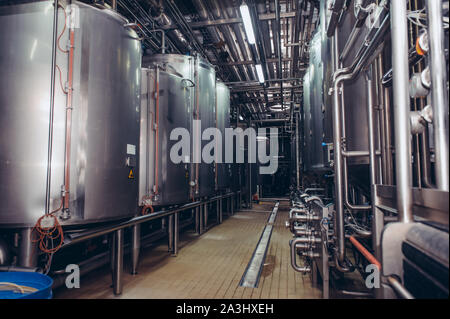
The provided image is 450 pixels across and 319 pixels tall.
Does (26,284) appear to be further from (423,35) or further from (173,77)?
(173,77)

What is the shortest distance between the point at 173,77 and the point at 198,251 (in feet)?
10.0

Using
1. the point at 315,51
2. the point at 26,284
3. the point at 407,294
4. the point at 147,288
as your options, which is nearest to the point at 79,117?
the point at 26,284

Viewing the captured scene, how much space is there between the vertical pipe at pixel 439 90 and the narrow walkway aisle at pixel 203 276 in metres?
2.59

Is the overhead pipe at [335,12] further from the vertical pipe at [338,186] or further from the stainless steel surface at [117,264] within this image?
the stainless steel surface at [117,264]

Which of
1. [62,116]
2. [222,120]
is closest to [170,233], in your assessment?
[62,116]

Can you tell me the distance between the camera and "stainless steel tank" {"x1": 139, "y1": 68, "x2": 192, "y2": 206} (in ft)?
14.3

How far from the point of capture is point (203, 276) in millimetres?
3871

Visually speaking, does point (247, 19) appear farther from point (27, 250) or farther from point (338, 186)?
point (27, 250)

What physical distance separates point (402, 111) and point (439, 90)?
0.61ft

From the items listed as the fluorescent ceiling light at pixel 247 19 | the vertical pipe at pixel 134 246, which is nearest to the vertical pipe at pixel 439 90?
the vertical pipe at pixel 134 246

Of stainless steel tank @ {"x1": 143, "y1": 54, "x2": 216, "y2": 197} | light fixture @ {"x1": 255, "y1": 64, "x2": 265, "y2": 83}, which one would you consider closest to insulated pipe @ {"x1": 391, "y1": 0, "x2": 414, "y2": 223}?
stainless steel tank @ {"x1": 143, "y1": 54, "x2": 216, "y2": 197}

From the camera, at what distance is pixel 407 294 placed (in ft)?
3.51

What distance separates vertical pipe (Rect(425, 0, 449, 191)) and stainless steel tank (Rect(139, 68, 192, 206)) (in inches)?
149

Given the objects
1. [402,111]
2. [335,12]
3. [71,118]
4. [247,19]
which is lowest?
[402,111]
